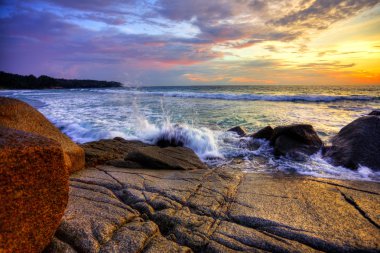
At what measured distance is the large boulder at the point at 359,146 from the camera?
16.3 ft

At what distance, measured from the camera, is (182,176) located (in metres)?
3.91

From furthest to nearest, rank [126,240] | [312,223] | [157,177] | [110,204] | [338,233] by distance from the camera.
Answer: [157,177], [110,204], [312,223], [338,233], [126,240]

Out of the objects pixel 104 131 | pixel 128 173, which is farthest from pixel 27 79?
pixel 128 173

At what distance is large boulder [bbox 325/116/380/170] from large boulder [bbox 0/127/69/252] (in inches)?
202

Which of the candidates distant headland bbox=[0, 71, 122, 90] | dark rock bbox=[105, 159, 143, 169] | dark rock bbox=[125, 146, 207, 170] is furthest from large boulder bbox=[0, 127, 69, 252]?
distant headland bbox=[0, 71, 122, 90]

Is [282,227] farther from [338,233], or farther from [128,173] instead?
[128,173]

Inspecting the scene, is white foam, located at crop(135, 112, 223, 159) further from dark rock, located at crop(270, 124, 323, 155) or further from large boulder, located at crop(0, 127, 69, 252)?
large boulder, located at crop(0, 127, 69, 252)

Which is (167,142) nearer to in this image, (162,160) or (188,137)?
(188,137)

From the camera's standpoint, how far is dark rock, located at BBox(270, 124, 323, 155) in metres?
6.21

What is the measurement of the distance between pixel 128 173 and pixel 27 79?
71534 millimetres

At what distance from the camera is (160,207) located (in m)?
2.78

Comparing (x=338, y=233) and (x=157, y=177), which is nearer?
(x=338, y=233)

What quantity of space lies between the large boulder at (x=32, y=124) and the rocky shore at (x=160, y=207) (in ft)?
0.07

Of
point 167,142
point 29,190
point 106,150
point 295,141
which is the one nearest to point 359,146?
point 295,141
